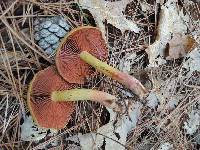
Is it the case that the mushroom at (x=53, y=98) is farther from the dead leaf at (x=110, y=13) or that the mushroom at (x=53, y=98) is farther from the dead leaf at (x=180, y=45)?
the dead leaf at (x=180, y=45)

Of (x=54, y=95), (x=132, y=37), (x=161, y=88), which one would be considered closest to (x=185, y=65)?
(x=161, y=88)

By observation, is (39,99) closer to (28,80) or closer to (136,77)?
(28,80)

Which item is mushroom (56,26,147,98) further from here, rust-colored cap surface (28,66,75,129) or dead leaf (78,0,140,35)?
dead leaf (78,0,140,35)

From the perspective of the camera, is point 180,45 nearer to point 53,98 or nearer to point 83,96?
point 83,96

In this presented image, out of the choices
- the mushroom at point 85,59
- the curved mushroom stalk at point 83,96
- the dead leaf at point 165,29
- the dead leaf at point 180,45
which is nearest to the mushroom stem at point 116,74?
the mushroom at point 85,59

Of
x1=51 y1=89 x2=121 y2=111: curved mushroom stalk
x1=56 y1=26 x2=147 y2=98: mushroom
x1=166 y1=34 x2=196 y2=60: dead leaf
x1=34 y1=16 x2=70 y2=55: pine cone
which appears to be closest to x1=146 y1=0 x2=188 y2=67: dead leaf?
x1=166 y1=34 x2=196 y2=60: dead leaf

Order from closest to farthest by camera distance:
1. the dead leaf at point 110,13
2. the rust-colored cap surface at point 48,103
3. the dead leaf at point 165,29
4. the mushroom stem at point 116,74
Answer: the rust-colored cap surface at point 48,103 → the mushroom stem at point 116,74 → the dead leaf at point 110,13 → the dead leaf at point 165,29

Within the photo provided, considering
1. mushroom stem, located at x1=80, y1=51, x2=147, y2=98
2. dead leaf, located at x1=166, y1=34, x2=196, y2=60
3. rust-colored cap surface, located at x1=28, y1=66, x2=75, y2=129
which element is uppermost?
dead leaf, located at x1=166, y1=34, x2=196, y2=60
